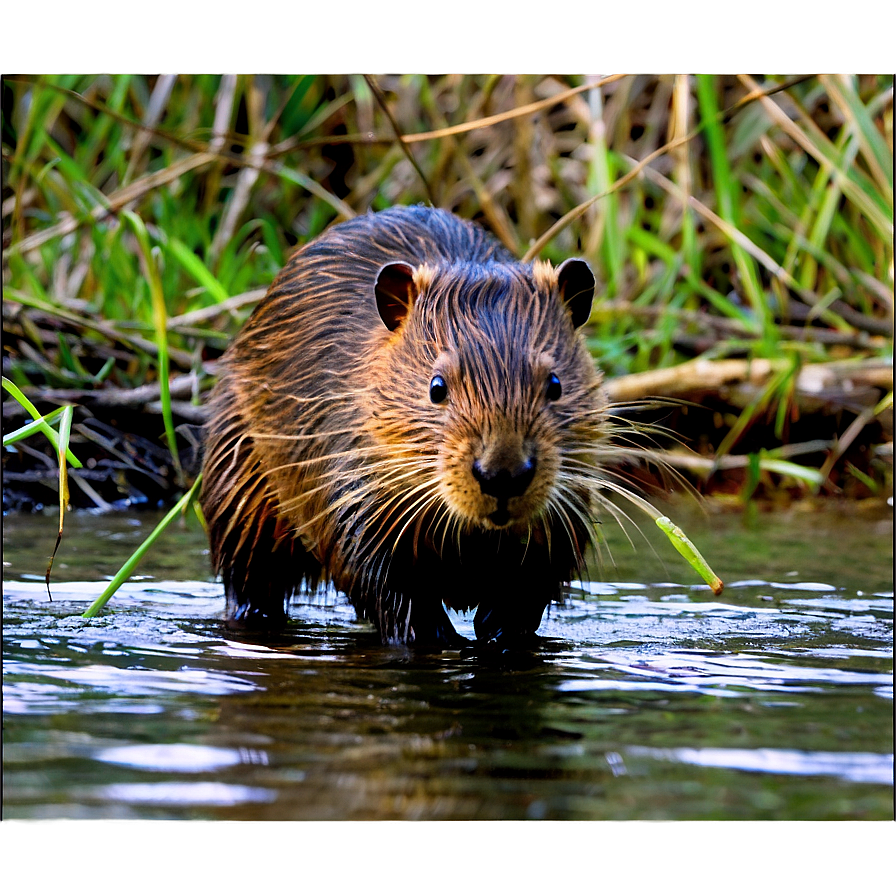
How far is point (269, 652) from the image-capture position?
2867 millimetres

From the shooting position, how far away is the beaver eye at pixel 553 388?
9.64 ft

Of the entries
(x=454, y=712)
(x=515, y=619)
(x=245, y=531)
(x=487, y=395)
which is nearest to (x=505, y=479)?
(x=487, y=395)

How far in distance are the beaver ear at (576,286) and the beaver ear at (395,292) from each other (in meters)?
0.33

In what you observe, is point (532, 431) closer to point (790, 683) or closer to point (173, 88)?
point (790, 683)

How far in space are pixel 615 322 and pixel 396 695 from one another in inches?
166

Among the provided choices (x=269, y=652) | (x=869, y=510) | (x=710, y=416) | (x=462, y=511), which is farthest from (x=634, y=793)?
(x=710, y=416)

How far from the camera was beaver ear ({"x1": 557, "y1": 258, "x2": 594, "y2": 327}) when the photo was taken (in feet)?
10.3

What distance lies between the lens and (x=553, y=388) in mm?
2943

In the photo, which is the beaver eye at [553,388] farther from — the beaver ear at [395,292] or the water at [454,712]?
the water at [454,712]

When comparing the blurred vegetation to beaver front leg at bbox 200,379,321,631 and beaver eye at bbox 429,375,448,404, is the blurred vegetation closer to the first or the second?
beaver front leg at bbox 200,379,321,631

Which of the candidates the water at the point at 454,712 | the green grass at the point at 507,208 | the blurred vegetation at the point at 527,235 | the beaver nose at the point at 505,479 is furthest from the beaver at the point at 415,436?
the green grass at the point at 507,208

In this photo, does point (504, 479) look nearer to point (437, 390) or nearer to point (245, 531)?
point (437, 390)

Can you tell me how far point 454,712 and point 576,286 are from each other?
1179 mm

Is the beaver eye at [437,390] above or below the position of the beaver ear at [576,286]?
below
